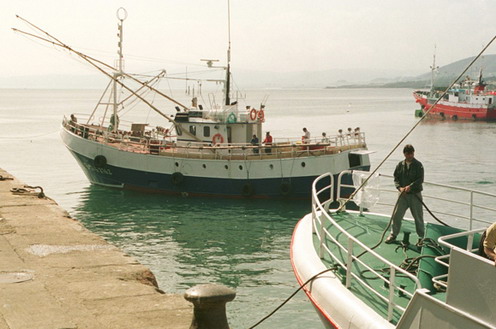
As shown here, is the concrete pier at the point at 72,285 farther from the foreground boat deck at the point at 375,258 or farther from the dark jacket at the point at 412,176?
the dark jacket at the point at 412,176

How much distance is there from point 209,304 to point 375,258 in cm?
377

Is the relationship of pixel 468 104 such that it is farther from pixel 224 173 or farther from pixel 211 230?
pixel 211 230

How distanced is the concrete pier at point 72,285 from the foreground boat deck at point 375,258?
7.00 feet

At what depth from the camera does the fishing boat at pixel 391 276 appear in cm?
529

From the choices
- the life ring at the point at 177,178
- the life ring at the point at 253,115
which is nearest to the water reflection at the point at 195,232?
the life ring at the point at 177,178

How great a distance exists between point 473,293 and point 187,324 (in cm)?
292

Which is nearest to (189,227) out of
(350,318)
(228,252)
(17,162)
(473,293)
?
(228,252)

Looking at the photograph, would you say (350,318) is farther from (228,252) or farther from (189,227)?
(189,227)

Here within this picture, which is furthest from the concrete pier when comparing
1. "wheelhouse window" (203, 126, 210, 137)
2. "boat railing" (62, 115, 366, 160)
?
"wheelhouse window" (203, 126, 210, 137)

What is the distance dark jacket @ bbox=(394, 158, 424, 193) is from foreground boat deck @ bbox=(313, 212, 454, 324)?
0.65m

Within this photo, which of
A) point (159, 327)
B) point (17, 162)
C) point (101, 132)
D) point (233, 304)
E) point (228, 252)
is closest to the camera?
point (159, 327)

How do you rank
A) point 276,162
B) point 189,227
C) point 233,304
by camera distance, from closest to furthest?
point 233,304 < point 189,227 < point 276,162

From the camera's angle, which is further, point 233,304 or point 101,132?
point 101,132

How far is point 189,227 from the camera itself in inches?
888
